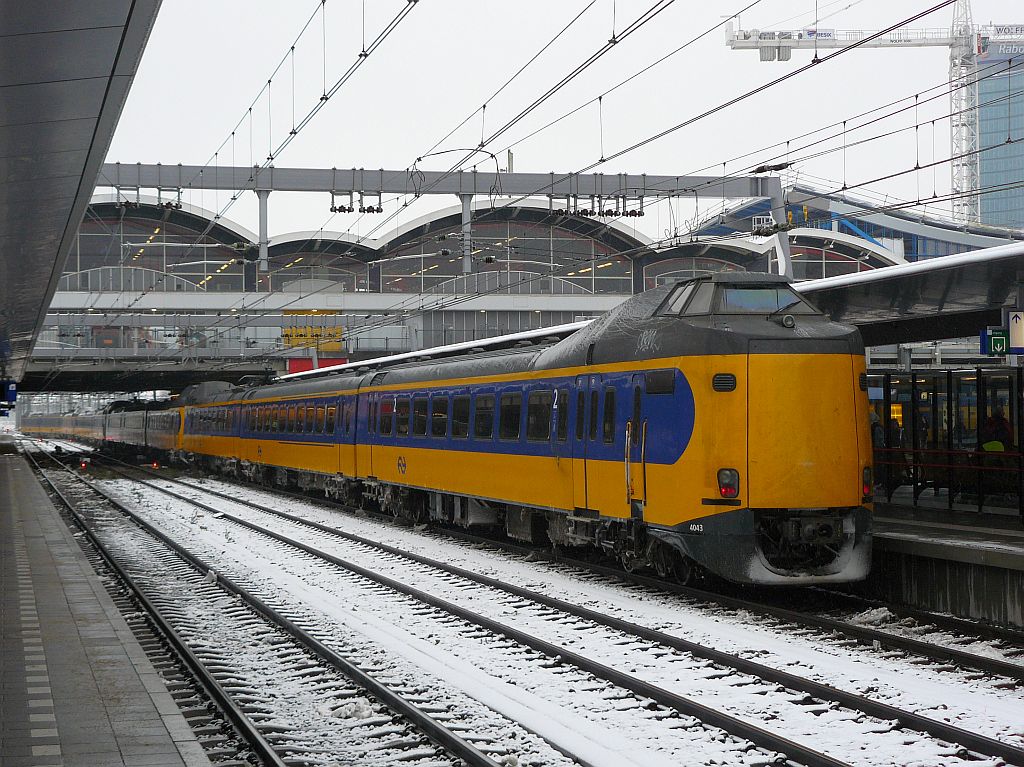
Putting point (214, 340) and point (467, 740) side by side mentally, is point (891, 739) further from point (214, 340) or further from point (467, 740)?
point (214, 340)

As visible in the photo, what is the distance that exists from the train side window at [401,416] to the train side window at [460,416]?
8.95 ft

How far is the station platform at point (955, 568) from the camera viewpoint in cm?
1150

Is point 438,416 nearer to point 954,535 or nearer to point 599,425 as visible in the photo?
point 599,425

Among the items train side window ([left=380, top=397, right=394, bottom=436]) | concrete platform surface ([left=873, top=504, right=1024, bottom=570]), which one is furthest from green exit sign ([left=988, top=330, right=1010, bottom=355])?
train side window ([left=380, top=397, right=394, bottom=436])

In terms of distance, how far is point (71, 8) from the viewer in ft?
22.8

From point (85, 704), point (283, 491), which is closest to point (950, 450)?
point (85, 704)

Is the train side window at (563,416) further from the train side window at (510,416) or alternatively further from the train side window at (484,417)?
the train side window at (484,417)

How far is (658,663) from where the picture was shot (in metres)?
9.91

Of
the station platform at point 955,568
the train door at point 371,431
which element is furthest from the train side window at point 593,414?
the train door at point 371,431

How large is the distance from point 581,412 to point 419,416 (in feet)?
23.9

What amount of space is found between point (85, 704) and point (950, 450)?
1271cm

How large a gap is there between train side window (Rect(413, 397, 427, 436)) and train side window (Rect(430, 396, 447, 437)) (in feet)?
1.34

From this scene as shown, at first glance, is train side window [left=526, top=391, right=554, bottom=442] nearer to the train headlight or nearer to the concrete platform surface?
the train headlight

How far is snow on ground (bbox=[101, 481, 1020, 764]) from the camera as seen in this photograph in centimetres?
779
